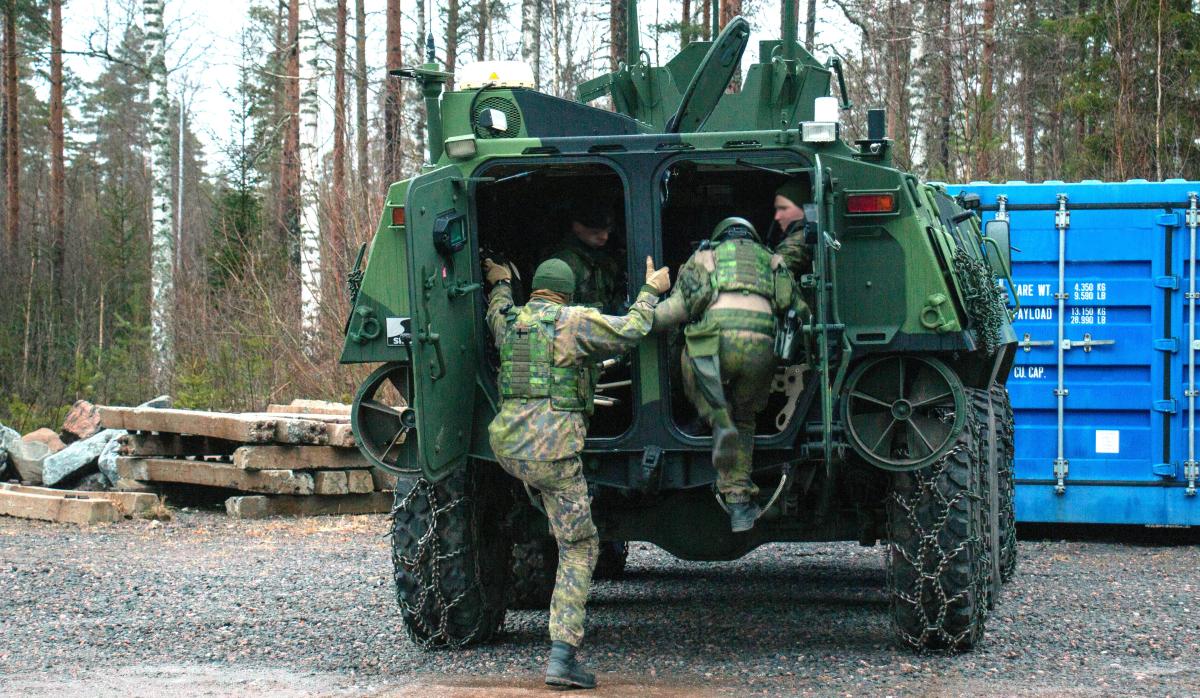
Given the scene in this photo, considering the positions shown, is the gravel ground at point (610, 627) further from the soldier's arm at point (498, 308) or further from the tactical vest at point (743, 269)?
the tactical vest at point (743, 269)

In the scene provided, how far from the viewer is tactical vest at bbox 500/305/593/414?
20.7ft

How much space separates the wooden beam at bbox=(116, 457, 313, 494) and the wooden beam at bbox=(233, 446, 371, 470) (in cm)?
7

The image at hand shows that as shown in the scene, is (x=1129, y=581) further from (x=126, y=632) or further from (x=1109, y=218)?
(x=126, y=632)

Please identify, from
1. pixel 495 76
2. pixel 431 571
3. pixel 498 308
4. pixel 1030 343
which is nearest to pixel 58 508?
pixel 431 571

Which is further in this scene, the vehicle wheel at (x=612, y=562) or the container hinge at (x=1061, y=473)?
the container hinge at (x=1061, y=473)

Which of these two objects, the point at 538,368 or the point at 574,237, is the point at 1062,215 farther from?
the point at 538,368

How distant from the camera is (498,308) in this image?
21.5 ft

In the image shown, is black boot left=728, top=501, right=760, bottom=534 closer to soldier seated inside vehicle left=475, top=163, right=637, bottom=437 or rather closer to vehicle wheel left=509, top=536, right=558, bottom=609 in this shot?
soldier seated inside vehicle left=475, top=163, right=637, bottom=437

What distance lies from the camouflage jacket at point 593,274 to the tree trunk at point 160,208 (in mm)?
14655

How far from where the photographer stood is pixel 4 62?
29344mm

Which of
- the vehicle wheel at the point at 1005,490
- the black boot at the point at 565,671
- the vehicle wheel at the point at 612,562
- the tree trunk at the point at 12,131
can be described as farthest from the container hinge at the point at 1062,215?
the tree trunk at the point at 12,131

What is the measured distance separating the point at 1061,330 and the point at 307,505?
244 inches

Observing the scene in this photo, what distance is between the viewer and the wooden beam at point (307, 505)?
40.7 feet

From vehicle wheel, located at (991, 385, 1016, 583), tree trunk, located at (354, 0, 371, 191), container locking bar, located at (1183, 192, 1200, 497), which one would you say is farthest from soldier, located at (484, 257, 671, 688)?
tree trunk, located at (354, 0, 371, 191)
